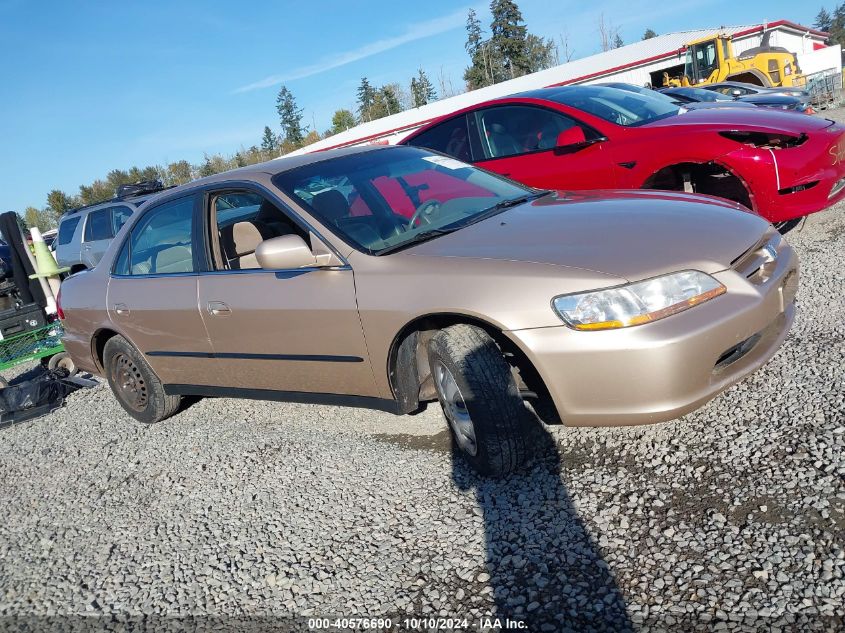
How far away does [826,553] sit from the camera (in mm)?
2039

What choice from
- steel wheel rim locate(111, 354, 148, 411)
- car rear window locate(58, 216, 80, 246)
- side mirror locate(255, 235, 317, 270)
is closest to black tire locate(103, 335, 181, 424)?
steel wheel rim locate(111, 354, 148, 411)

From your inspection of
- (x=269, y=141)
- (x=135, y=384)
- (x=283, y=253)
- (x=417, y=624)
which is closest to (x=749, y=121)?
(x=283, y=253)

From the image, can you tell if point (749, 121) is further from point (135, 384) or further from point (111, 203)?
point (111, 203)

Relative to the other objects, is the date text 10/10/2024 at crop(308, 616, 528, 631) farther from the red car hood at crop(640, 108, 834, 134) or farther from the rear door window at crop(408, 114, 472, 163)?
the rear door window at crop(408, 114, 472, 163)

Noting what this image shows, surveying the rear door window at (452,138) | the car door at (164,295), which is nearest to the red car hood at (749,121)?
the rear door window at (452,138)

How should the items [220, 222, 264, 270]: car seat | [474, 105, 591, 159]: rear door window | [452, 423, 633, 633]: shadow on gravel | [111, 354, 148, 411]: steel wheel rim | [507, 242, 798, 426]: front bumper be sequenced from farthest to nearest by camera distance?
[474, 105, 591, 159]: rear door window < [111, 354, 148, 411]: steel wheel rim < [220, 222, 264, 270]: car seat < [507, 242, 798, 426]: front bumper < [452, 423, 633, 633]: shadow on gravel

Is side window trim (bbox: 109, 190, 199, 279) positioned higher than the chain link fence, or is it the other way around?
side window trim (bbox: 109, 190, 199, 279)

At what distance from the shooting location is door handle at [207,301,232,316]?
11.8ft

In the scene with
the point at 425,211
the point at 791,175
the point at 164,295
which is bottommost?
the point at 791,175

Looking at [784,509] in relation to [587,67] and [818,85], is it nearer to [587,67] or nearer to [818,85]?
[818,85]

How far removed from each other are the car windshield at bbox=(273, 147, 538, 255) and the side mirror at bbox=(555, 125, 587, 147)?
1655 millimetres

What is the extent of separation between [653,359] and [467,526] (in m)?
1.00

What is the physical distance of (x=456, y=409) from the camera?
2.96 metres

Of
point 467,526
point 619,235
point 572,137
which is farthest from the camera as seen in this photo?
point 572,137
